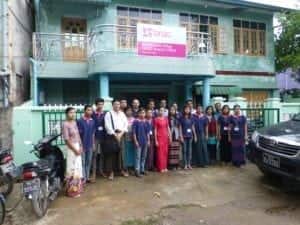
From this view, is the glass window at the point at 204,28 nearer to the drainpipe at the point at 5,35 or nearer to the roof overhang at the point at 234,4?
the roof overhang at the point at 234,4

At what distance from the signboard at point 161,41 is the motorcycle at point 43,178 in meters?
5.22

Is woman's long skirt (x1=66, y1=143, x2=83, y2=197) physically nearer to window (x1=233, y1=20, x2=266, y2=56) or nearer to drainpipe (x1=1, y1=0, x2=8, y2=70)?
drainpipe (x1=1, y1=0, x2=8, y2=70)

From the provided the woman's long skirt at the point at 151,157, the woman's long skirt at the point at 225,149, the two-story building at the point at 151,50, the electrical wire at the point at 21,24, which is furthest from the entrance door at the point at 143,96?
the woman's long skirt at the point at 151,157

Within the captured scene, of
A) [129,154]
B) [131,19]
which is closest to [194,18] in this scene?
[131,19]

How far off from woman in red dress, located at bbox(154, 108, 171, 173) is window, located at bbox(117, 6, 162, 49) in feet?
19.7

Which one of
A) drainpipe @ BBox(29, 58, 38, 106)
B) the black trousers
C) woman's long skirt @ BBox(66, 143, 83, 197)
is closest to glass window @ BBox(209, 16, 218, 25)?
drainpipe @ BBox(29, 58, 38, 106)

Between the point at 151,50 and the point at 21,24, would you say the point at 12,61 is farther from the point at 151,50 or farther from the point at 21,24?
the point at 151,50

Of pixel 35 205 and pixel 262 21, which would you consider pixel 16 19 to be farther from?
pixel 262 21

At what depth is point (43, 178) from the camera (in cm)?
520

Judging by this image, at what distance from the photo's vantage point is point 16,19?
1166cm

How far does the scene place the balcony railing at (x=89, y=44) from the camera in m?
12.2

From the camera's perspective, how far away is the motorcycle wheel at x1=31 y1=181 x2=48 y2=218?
16.3 ft

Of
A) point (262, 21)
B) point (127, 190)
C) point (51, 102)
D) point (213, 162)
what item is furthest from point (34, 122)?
point (262, 21)

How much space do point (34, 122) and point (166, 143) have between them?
108 inches
